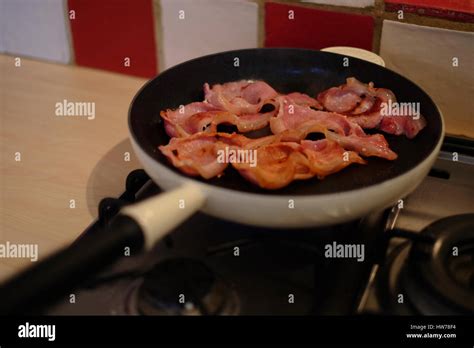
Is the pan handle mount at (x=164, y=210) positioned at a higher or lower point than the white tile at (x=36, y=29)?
lower

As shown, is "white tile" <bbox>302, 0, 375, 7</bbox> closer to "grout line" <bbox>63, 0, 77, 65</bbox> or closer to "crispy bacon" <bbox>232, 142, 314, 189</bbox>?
"crispy bacon" <bbox>232, 142, 314, 189</bbox>

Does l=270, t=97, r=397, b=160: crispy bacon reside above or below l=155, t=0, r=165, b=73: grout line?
below

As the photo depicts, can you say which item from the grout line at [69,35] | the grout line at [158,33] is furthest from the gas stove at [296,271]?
the grout line at [69,35]

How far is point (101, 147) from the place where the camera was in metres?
0.90

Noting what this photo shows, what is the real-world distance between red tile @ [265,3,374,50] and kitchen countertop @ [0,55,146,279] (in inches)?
11.8

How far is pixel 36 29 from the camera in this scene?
1.15 metres

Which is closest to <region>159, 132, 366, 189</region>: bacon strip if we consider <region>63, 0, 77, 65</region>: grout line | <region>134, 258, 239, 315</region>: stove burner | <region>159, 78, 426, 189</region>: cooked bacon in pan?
<region>159, 78, 426, 189</region>: cooked bacon in pan

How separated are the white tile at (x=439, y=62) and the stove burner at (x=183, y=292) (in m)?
0.50

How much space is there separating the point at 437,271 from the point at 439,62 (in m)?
0.39

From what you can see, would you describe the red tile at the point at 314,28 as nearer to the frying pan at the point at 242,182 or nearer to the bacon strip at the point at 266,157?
the frying pan at the point at 242,182

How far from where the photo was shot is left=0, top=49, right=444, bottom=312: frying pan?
0.45m

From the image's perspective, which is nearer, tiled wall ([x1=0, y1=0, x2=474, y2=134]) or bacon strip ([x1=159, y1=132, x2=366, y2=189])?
bacon strip ([x1=159, y1=132, x2=366, y2=189])

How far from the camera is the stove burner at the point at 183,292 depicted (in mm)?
527

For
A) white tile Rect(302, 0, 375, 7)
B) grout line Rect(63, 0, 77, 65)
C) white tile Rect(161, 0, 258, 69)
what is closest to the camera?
white tile Rect(302, 0, 375, 7)
